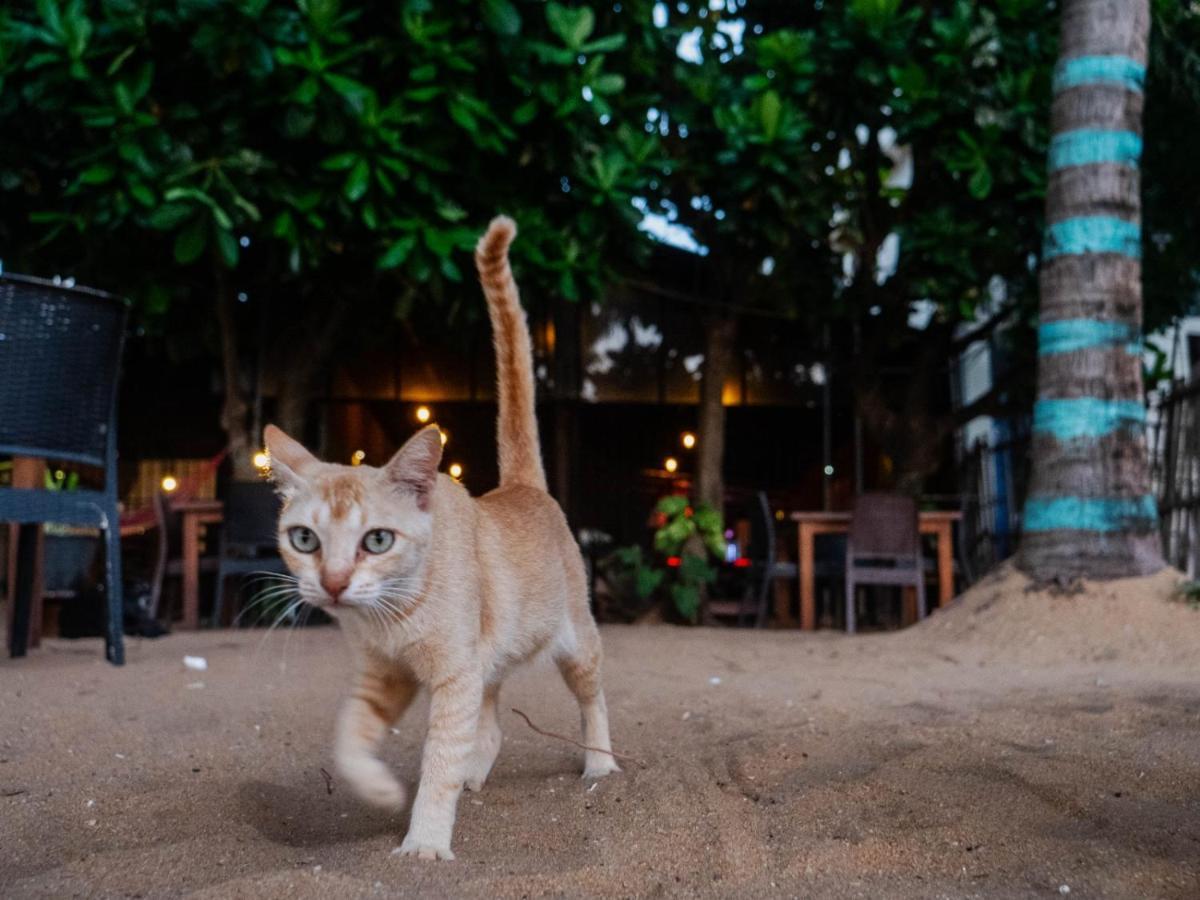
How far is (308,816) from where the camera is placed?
108 inches

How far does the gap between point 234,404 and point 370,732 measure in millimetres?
5913

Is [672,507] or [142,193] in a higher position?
[142,193]

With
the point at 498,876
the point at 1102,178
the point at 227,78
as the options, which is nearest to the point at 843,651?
the point at 1102,178

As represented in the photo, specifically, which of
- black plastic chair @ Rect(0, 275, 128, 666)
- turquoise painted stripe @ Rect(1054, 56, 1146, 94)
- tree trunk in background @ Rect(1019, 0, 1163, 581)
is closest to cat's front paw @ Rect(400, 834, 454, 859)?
black plastic chair @ Rect(0, 275, 128, 666)

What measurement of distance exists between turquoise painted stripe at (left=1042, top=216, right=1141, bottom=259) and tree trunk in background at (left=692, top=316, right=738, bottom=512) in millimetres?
3400

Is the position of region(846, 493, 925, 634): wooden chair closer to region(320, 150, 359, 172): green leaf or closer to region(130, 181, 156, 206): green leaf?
region(320, 150, 359, 172): green leaf

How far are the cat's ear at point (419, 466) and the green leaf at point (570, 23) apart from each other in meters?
4.19

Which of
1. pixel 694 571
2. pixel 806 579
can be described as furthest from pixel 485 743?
pixel 806 579

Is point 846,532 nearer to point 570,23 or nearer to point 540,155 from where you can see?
point 540,155

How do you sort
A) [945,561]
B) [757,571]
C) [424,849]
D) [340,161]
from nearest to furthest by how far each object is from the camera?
[424,849] < [340,161] < [945,561] < [757,571]

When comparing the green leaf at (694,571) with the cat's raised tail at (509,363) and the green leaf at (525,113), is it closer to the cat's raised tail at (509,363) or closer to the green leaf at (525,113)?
the green leaf at (525,113)

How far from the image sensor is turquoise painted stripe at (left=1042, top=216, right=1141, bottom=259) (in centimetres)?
567

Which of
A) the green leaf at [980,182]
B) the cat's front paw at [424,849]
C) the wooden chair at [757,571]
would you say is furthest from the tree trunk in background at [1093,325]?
the cat's front paw at [424,849]

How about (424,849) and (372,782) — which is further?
(372,782)
